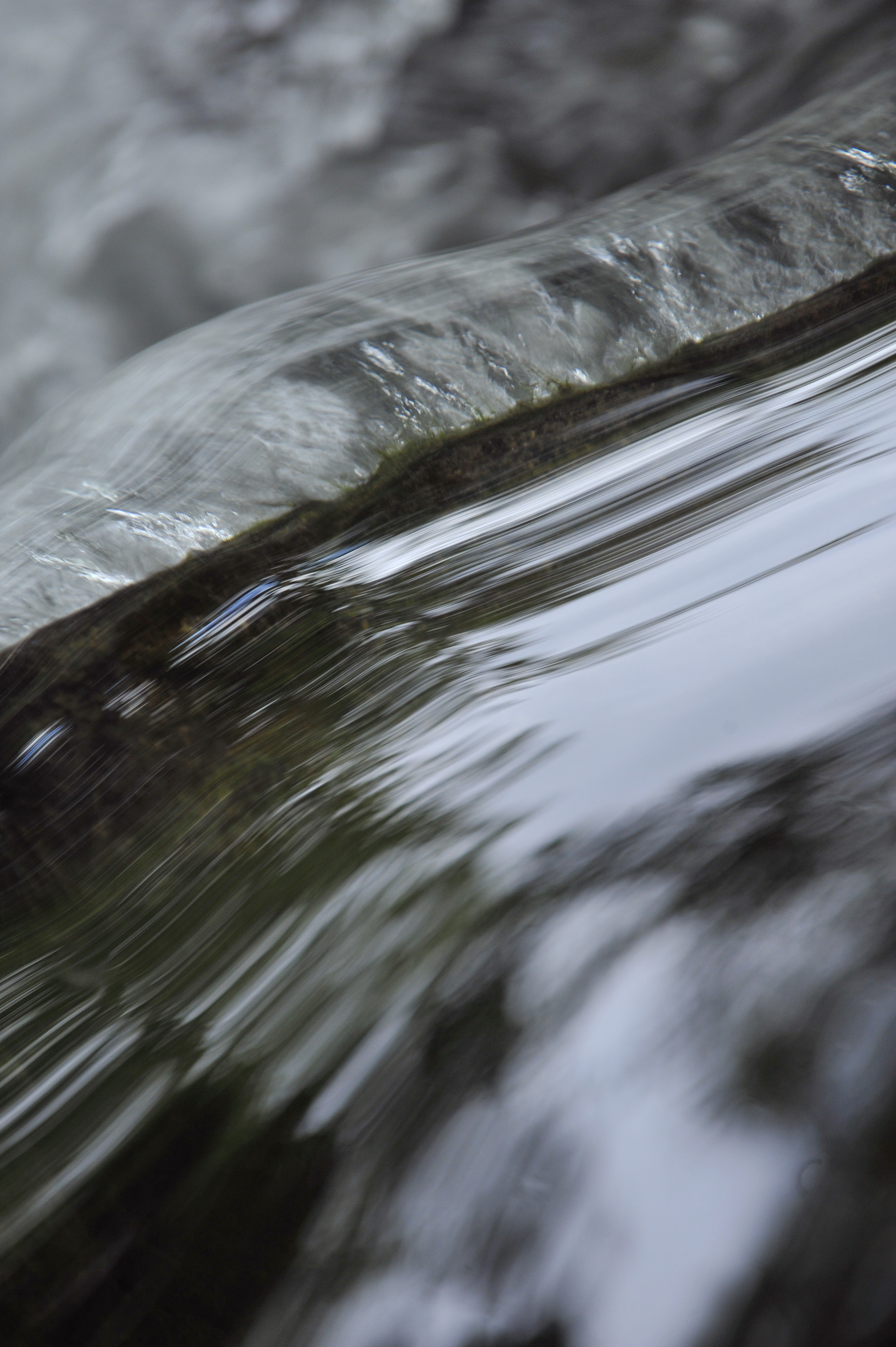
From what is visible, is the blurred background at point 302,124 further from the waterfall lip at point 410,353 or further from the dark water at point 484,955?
the dark water at point 484,955

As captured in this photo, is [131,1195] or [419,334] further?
[419,334]

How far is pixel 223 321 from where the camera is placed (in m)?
1.70

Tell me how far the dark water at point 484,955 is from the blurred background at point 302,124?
5.98ft

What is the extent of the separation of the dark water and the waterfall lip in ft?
0.66

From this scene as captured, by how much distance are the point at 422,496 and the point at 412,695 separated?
19.5 inches

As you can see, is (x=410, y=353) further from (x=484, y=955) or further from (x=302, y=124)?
(x=302, y=124)

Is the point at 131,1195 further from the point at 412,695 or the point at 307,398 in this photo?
the point at 307,398

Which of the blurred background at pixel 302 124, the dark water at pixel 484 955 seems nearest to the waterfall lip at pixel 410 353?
the dark water at pixel 484 955

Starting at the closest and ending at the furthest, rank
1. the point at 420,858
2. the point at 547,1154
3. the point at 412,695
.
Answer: the point at 547,1154
the point at 420,858
the point at 412,695

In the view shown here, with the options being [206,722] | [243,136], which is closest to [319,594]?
[206,722]

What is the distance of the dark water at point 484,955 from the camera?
427 millimetres

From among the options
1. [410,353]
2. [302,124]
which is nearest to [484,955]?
[410,353]

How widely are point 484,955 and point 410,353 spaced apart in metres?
1.08

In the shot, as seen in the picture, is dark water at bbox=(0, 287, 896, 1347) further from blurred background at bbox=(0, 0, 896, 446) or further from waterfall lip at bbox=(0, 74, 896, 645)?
blurred background at bbox=(0, 0, 896, 446)
